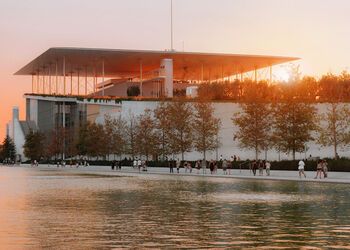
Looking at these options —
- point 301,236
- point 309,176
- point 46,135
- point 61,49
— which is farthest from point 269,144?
point 46,135

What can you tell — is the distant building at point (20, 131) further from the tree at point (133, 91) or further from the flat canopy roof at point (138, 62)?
the tree at point (133, 91)

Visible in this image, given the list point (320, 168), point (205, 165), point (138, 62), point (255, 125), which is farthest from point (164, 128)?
point (320, 168)

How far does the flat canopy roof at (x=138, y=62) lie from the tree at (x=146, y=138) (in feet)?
53.2

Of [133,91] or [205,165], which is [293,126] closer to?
[205,165]

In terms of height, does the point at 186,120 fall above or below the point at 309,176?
above

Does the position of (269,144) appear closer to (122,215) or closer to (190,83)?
(122,215)

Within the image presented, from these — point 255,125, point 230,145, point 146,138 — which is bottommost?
point 230,145

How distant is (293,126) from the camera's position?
204 feet

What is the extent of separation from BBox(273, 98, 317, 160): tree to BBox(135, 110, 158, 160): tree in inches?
956

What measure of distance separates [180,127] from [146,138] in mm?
7094

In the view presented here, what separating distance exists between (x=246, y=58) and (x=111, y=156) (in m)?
26.7

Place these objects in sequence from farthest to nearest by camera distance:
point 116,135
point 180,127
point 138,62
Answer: point 138,62 → point 116,135 → point 180,127

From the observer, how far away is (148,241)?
14.5m

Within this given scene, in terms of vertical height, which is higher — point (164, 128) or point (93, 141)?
point (164, 128)
